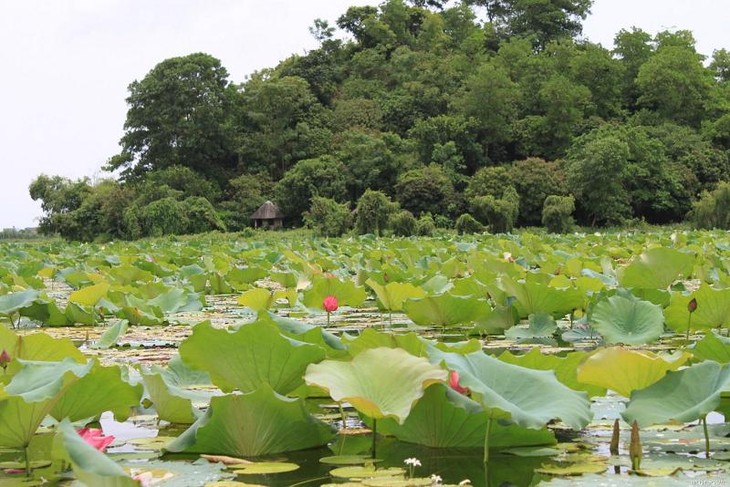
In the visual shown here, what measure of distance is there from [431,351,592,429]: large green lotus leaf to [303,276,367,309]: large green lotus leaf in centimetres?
210

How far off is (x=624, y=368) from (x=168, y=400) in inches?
29.8

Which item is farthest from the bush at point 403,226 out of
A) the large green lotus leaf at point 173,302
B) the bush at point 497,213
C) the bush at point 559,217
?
the large green lotus leaf at point 173,302

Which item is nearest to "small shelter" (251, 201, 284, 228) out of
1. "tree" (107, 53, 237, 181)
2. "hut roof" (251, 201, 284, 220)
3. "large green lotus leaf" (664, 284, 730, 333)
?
"hut roof" (251, 201, 284, 220)

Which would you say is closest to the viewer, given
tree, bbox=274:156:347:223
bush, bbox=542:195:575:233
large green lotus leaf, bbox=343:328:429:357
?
large green lotus leaf, bbox=343:328:429:357

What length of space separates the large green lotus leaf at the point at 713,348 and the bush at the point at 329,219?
19426 mm

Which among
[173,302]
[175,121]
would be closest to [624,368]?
[173,302]

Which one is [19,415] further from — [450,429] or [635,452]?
[635,452]

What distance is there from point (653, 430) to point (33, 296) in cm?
233

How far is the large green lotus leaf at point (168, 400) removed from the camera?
153 centimetres

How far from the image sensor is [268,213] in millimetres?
31312

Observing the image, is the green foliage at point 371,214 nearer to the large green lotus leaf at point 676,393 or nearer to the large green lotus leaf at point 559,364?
the large green lotus leaf at point 559,364

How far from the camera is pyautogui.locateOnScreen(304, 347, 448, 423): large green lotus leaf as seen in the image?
126 cm

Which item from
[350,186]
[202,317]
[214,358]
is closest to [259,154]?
[350,186]

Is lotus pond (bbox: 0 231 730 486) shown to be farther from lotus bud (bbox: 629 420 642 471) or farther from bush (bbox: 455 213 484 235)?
bush (bbox: 455 213 484 235)
